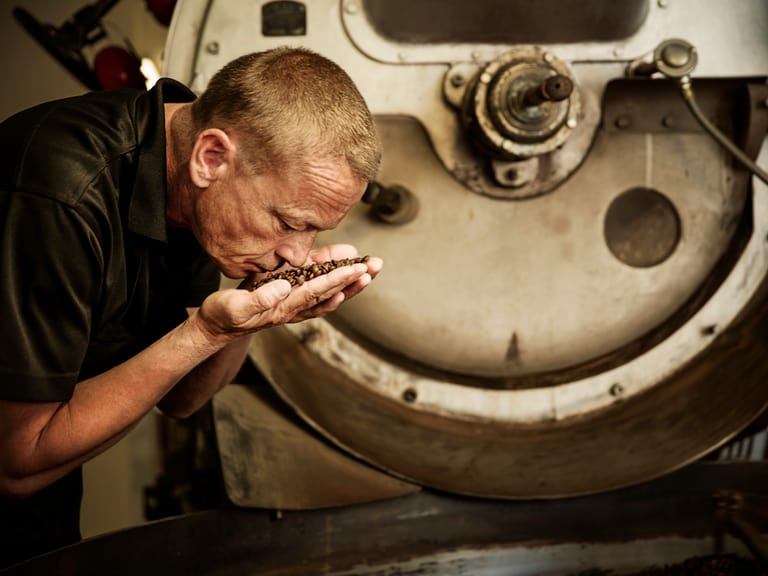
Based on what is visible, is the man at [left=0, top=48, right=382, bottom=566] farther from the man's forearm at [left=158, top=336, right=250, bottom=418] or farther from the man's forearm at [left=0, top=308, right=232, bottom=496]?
the man's forearm at [left=158, top=336, right=250, bottom=418]

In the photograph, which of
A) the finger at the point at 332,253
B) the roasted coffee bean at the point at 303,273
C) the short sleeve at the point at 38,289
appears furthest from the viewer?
the finger at the point at 332,253

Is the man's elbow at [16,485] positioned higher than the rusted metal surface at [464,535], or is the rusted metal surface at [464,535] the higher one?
the man's elbow at [16,485]

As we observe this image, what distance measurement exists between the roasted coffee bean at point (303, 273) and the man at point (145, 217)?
0.06 ft

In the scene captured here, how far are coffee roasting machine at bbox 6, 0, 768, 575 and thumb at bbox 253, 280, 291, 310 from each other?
0.42 metres

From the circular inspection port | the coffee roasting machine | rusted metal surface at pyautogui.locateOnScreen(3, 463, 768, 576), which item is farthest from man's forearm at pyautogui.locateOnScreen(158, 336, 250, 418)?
the circular inspection port

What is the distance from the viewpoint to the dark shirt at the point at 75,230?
2.37 feet

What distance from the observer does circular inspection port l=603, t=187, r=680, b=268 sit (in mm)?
1311

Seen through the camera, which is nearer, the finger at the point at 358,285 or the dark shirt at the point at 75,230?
the dark shirt at the point at 75,230

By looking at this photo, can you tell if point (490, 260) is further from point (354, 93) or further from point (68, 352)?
point (68, 352)

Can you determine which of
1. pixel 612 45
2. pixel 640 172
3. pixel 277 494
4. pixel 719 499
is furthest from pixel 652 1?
pixel 277 494

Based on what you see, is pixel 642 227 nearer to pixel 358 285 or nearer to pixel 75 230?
pixel 358 285

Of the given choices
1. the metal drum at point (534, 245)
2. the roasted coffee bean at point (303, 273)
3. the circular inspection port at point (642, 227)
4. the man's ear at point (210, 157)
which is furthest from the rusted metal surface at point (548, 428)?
the man's ear at point (210, 157)

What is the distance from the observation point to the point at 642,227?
132cm

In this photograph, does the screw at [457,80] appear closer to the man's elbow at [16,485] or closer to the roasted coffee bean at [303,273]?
the roasted coffee bean at [303,273]
